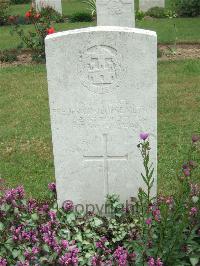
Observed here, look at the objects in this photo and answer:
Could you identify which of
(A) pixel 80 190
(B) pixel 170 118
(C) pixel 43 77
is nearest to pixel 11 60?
(C) pixel 43 77

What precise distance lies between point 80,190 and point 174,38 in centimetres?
876

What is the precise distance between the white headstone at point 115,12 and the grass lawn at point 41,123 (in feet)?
3.76

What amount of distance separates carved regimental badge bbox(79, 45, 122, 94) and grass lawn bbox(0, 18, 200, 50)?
8.49m

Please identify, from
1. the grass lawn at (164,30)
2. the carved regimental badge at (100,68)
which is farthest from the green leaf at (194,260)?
the grass lawn at (164,30)

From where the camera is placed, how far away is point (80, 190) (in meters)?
4.34

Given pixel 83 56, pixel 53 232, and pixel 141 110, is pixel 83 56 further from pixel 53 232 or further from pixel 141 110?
pixel 53 232

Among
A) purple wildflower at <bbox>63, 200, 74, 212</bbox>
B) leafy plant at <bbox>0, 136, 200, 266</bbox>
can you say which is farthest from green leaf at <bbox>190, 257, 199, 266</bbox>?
purple wildflower at <bbox>63, 200, 74, 212</bbox>

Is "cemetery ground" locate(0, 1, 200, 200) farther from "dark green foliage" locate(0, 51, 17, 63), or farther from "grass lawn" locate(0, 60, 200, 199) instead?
"dark green foliage" locate(0, 51, 17, 63)

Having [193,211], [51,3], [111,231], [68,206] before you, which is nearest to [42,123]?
[68,206]

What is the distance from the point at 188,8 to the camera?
53.6 feet

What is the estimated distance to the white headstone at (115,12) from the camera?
961 centimetres

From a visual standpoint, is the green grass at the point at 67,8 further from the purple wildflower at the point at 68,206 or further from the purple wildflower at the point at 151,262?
the purple wildflower at the point at 151,262

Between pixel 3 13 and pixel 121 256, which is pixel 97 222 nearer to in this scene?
pixel 121 256

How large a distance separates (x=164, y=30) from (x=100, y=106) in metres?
10.1
